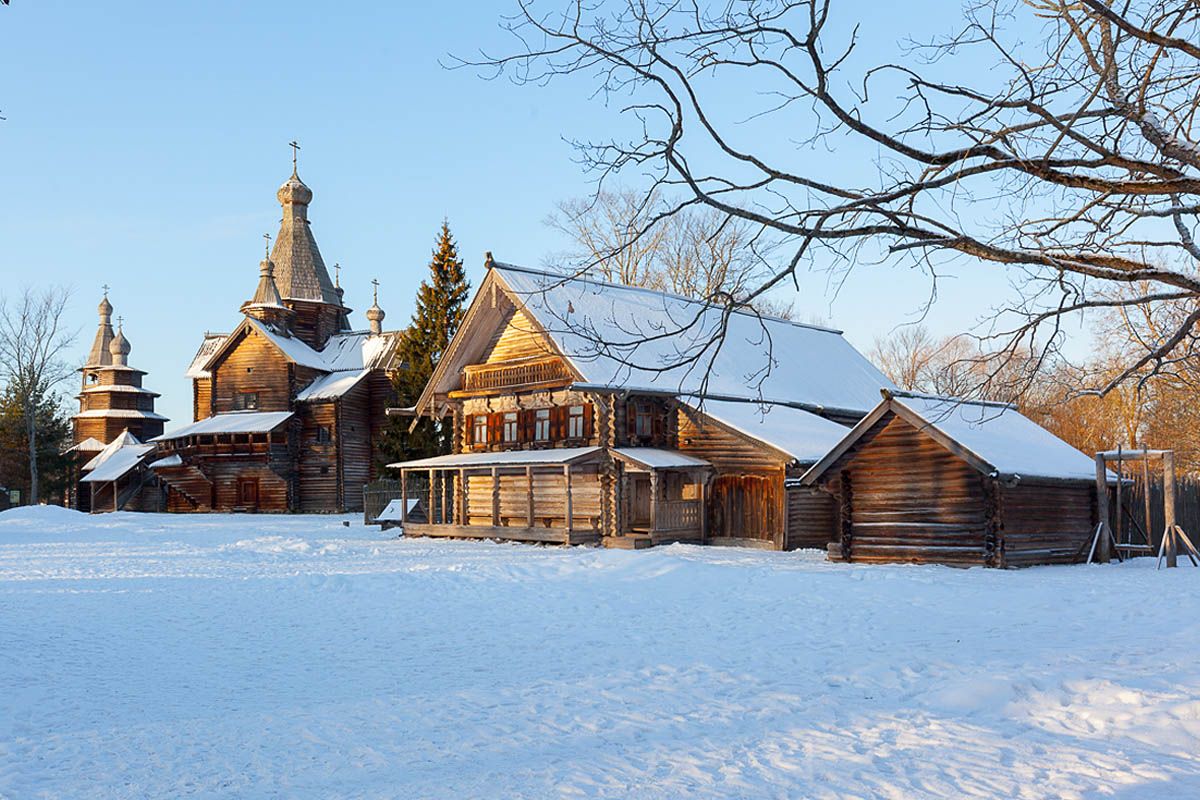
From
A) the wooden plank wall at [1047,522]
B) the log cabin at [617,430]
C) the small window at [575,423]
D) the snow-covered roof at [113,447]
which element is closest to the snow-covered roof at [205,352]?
the snow-covered roof at [113,447]

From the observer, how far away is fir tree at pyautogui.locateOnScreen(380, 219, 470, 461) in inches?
1724

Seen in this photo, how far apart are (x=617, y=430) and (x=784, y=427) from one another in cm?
494

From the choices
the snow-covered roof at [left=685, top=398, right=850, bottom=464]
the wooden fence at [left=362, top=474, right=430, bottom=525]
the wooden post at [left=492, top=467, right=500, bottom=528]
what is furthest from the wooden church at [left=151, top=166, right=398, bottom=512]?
the snow-covered roof at [left=685, top=398, right=850, bottom=464]

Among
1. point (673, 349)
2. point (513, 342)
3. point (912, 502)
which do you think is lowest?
point (912, 502)

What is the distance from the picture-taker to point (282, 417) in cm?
5097

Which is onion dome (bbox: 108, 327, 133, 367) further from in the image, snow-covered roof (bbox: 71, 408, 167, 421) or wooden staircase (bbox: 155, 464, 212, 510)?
wooden staircase (bbox: 155, 464, 212, 510)

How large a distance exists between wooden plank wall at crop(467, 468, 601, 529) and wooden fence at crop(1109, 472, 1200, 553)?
554 inches

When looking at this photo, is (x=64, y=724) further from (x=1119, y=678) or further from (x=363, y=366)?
(x=363, y=366)

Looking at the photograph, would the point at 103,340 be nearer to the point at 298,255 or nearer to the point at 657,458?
the point at 298,255

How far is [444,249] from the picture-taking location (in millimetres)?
45438

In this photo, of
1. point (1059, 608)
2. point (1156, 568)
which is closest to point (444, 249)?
point (1156, 568)

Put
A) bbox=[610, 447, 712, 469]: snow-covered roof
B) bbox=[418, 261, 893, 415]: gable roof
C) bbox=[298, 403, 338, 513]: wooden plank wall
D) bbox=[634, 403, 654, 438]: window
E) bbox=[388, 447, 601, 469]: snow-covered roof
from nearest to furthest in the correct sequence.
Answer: bbox=[610, 447, 712, 469]: snow-covered roof, bbox=[388, 447, 601, 469]: snow-covered roof, bbox=[418, 261, 893, 415]: gable roof, bbox=[634, 403, 654, 438]: window, bbox=[298, 403, 338, 513]: wooden plank wall

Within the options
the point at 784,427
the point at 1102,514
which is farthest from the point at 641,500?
the point at 1102,514

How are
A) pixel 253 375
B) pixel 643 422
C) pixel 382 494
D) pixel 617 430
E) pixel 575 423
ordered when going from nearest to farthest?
1. pixel 617 430
2. pixel 643 422
3. pixel 575 423
4. pixel 382 494
5. pixel 253 375
